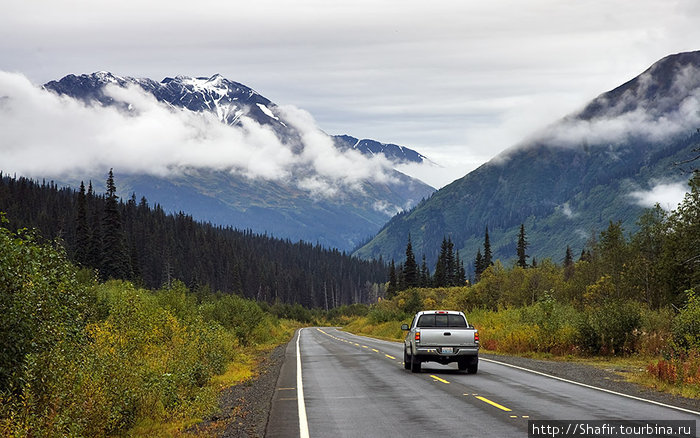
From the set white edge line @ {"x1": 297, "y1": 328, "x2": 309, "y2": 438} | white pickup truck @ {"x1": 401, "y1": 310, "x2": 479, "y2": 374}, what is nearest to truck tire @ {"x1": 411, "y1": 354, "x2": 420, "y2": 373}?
white pickup truck @ {"x1": 401, "y1": 310, "x2": 479, "y2": 374}

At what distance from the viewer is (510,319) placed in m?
39.1

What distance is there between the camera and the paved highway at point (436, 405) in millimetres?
12422

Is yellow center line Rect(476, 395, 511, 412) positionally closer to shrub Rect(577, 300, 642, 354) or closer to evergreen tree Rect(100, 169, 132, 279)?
shrub Rect(577, 300, 642, 354)

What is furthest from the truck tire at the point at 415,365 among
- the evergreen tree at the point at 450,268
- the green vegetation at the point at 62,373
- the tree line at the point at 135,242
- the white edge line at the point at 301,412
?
the evergreen tree at the point at 450,268

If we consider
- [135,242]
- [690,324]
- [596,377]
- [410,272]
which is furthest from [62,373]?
[410,272]

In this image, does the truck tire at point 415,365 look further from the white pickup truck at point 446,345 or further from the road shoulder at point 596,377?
the road shoulder at point 596,377

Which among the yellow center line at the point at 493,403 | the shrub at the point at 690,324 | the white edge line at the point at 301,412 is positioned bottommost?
the white edge line at the point at 301,412

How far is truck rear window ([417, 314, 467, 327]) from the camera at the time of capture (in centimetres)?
2408

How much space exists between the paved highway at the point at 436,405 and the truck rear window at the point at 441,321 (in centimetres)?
167

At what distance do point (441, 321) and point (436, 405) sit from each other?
9.07 metres

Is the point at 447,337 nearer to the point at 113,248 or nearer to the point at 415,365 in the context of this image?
the point at 415,365

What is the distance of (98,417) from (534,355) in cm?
2437

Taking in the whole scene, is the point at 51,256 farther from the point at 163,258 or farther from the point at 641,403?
the point at 163,258

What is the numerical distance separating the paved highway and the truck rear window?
1.67m
